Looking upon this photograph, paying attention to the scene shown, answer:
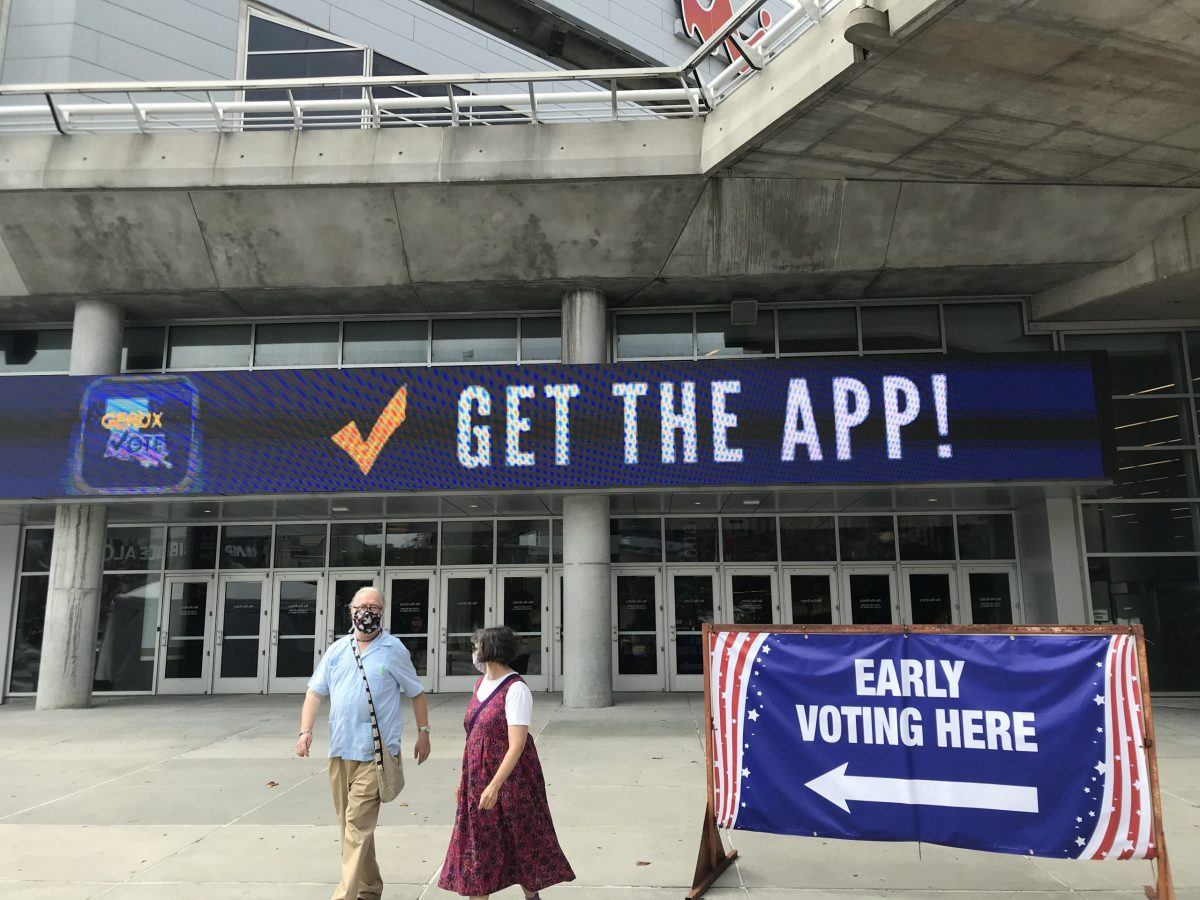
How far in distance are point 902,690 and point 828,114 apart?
798 centimetres

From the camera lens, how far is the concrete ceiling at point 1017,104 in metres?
8.45

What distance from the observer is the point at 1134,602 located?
1383cm

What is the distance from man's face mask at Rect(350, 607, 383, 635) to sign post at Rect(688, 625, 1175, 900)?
213 cm

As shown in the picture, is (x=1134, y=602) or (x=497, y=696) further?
(x=1134, y=602)

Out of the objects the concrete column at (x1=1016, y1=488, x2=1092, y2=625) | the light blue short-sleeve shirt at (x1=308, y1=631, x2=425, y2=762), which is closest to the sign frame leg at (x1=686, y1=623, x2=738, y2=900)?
the light blue short-sleeve shirt at (x1=308, y1=631, x2=425, y2=762)

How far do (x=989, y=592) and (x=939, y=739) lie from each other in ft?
36.9

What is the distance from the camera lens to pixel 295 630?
15.4 m

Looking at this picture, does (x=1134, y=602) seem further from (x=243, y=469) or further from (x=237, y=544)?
(x=237, y=544)

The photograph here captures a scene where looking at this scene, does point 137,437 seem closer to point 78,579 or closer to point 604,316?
point 78,579


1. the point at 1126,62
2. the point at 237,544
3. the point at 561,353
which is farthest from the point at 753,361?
the point at 237,544

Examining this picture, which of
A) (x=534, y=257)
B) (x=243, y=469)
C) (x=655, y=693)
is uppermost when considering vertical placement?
(x=534, y=257)

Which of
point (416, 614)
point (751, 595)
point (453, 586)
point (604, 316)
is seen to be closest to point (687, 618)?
point (751, 595)

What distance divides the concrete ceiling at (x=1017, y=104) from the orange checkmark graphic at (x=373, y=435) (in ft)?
19.9

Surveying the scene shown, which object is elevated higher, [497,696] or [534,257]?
[534,257]
